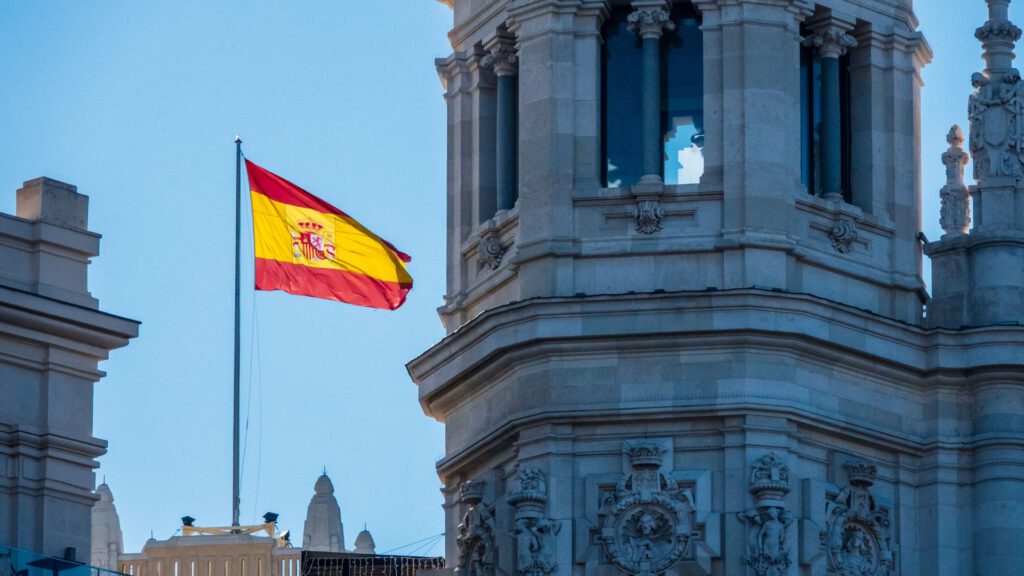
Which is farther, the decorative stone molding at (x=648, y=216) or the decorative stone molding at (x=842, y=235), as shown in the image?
the decorative stone molding at (x=842, y=235)

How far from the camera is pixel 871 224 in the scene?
71438mm

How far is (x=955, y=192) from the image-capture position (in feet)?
237

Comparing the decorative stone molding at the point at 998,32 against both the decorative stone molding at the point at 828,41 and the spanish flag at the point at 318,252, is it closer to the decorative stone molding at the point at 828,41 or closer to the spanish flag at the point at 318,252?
the decorative stone molding at the point at 828,41

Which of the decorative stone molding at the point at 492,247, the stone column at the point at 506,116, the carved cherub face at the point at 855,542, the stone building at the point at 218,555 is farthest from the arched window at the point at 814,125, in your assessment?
the stone building at the point at 218,555

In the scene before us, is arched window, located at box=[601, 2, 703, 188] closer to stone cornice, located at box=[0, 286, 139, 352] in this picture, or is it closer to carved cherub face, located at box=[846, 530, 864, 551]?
carved cherub face, located at box=[846, 530, 864, 551]

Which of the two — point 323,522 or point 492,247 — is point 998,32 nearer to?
point 492,247

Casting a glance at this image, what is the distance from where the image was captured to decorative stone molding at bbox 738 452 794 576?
66938 millimetres

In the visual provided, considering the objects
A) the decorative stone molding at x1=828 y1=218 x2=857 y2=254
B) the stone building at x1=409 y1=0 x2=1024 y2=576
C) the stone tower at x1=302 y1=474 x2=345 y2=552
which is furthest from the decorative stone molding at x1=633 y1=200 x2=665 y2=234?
the stone tower at x1=302 y1=474 x2=345 y2=552

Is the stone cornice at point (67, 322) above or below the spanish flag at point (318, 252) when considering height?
below

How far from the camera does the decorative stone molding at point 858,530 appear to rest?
224ft

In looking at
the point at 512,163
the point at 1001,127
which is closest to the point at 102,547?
the point at 512,163

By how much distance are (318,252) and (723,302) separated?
9.14 metres

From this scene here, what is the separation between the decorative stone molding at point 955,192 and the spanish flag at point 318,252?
31.3 feet

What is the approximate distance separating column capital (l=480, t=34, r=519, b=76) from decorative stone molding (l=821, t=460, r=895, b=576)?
925 centimetres
